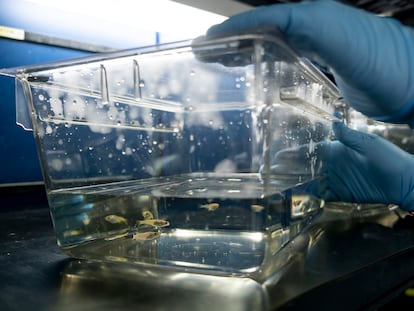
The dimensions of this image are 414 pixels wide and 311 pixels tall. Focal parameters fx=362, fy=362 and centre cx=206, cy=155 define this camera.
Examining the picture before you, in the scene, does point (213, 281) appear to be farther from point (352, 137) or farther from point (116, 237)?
point (352, 137)

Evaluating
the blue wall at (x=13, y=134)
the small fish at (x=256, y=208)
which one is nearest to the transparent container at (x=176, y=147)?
the small fish at (x=256, y=208)

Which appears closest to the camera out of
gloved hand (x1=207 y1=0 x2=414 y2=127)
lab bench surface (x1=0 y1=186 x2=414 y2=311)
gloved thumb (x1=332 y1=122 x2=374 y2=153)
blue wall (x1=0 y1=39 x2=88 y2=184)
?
lab bench surface (x1=0 y1=186 x2=414 y2=311)

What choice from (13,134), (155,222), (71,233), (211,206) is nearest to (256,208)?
(211,206)

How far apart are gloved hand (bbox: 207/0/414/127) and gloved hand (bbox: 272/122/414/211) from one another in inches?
6.9

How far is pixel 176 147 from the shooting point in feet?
2.14

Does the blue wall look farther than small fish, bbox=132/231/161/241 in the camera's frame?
Yes

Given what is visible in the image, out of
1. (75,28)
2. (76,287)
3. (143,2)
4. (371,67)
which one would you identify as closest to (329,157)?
(371,67)

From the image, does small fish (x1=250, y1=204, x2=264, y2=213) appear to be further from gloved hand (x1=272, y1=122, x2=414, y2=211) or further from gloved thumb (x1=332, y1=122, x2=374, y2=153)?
gloved thumb (x1=332, y1=122, x2=374, y2=153)

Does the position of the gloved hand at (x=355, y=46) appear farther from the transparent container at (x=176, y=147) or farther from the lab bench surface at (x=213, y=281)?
the lab bench surface at (x=213, y=281)

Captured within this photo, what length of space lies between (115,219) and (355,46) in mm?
492

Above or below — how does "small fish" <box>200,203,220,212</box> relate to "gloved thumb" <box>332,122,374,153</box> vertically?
below

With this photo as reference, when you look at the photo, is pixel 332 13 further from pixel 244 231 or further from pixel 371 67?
pixel 244 231

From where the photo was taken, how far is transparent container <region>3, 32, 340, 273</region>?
50 cm

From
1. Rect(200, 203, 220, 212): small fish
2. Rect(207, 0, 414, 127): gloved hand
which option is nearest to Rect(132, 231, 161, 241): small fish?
Rect(200, 203, 220, 212): small fish
